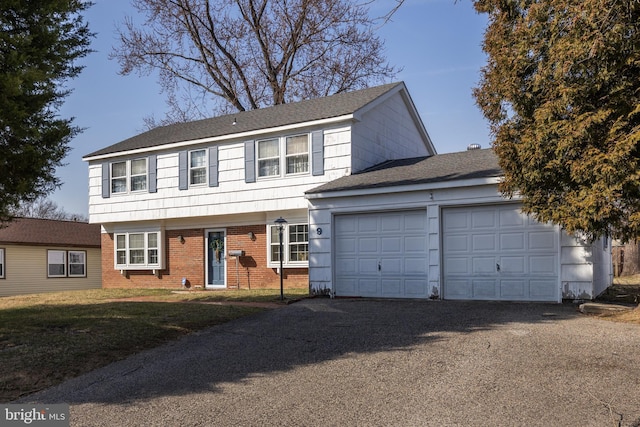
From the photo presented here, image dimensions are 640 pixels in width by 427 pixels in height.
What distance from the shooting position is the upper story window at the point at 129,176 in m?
20.3

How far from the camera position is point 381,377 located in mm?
6699

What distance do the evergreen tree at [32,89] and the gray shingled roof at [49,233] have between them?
17972 millimetres

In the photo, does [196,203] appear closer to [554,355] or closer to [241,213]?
[241,213]

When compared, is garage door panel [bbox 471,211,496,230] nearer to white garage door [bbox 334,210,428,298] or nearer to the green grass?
white garage door [bbox 334,210,428,298]

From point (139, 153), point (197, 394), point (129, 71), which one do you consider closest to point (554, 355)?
point (197, 394)

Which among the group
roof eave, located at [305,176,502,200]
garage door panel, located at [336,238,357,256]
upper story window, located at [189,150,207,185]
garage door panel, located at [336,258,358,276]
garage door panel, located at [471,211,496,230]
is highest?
upper story window, located at [189,150,207,185]

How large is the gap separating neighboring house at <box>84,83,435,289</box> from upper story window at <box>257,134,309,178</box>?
0.03 m

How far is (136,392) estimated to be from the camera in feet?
21.7

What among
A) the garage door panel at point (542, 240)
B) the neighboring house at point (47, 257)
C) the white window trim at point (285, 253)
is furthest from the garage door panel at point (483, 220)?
the neighboring house at point (47, 257)

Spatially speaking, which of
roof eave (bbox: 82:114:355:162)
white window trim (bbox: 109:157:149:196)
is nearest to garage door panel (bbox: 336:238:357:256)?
roof eave (bbox: 82:114:355:162)

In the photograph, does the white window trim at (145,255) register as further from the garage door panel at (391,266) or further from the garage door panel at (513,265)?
the garage door panel at (513,265)

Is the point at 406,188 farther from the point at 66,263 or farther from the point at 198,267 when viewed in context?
the point at 66,263

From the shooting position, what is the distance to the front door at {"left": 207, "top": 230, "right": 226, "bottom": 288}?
19391 mm

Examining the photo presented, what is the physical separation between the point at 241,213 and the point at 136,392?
11765 mm
